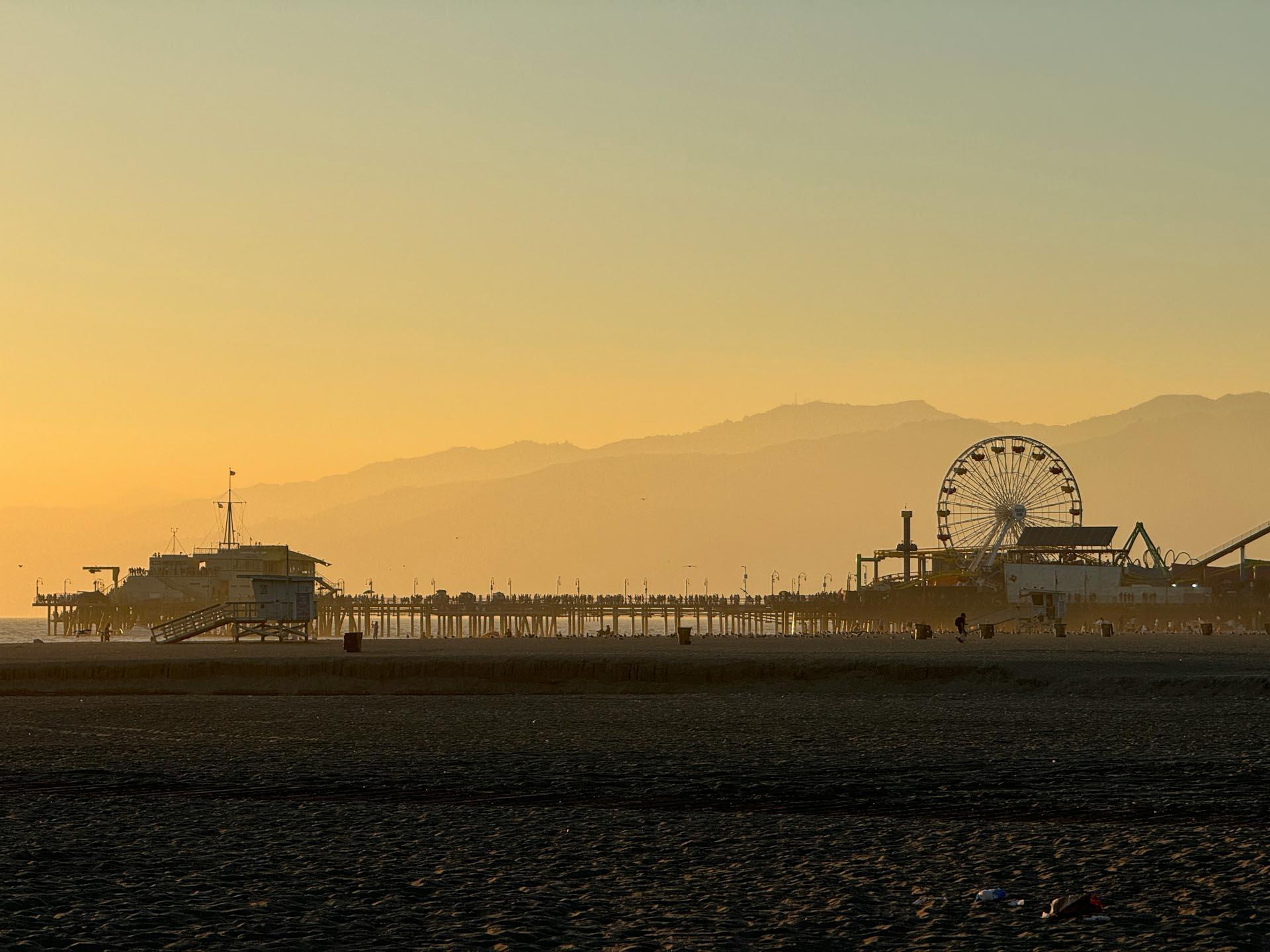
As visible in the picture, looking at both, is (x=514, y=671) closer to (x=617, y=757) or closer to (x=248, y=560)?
(x=617, y=757)

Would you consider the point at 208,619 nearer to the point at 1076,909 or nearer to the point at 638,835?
the point at 638,835

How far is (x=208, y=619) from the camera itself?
283 ft

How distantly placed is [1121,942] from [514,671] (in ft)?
112

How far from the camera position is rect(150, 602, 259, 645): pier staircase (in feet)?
280

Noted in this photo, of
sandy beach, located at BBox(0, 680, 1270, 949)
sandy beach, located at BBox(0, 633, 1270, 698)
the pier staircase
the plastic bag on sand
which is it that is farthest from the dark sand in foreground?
the pier staircase

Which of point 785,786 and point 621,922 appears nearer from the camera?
point 621,922

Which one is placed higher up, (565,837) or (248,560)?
(248,560)

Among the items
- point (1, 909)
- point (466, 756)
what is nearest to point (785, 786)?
point (466, 756)

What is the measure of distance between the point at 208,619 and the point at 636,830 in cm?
7648

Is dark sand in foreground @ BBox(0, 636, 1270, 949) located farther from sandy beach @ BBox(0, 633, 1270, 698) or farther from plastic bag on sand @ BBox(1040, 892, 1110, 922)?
sandy beach @ BBox(0, 633, 1270, 698)

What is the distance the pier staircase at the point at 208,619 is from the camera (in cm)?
8531

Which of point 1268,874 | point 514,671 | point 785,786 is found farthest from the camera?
point 514,671

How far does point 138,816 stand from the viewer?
49.7ft

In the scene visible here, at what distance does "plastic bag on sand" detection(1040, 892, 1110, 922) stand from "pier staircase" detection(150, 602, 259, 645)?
79.1 metres
